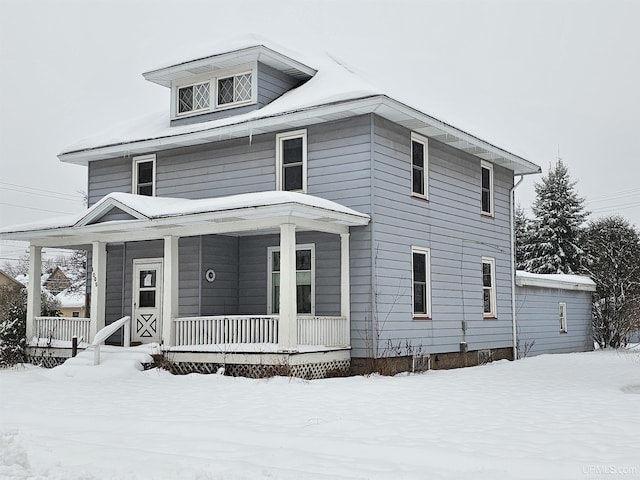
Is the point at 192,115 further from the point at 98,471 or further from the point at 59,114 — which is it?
Result: the point at 59,114

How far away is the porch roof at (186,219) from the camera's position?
14508 mm

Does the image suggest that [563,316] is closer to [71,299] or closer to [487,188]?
[487,188]

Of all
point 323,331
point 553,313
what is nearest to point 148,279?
point 323,331

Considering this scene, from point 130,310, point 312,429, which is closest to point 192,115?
point 130,310

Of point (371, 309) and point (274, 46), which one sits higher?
point (274, 46)

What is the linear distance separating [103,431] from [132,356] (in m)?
7.01

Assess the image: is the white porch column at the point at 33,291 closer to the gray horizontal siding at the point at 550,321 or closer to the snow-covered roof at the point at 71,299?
the gray horizontal siding at the point at 550,321

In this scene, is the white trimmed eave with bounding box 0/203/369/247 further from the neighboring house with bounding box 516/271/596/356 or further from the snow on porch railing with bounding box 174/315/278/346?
the neighboring house with bounding box 516/271/596/356

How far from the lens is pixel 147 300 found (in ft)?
61.6

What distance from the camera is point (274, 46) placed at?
18.5m

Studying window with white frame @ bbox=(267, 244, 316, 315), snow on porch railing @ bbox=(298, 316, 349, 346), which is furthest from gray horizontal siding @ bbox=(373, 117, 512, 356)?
window with white frame @ bbox=(267, 244, 316, 315)

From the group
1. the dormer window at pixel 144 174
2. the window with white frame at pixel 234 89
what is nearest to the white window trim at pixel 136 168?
the dormer window at pixel 144 174

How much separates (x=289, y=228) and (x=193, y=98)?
6938 millimetres

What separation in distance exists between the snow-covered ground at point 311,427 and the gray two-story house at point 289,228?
1.29 meters
